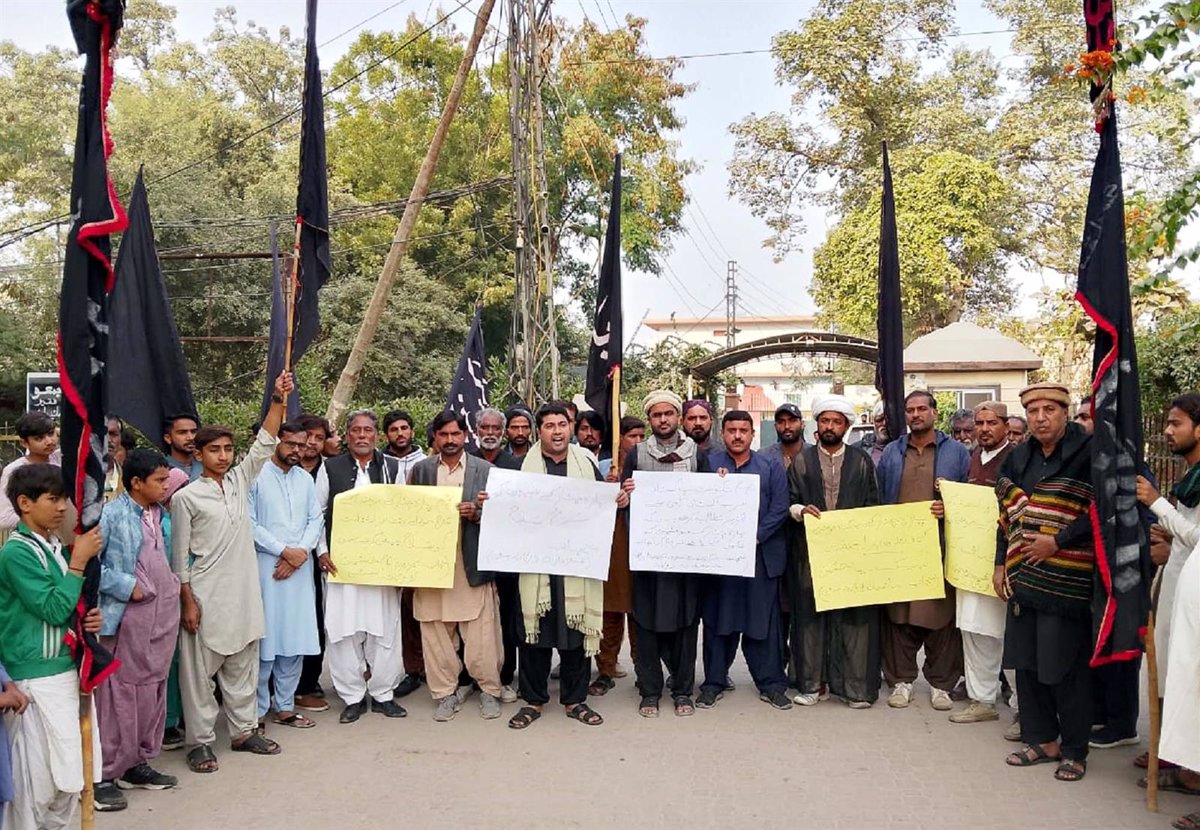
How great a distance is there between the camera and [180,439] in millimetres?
5629

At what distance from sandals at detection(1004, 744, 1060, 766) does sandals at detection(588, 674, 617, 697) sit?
8.21ft

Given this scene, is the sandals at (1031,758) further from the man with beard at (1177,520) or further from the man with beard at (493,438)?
the man with beard at (493,438)

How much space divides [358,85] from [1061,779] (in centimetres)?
2697

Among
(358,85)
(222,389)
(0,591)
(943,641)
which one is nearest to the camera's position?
(0,591)

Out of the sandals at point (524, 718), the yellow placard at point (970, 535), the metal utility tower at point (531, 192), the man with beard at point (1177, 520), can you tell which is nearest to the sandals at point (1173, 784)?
the man with beard at point (1177, 520)

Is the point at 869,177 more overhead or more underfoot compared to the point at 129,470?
more overhead

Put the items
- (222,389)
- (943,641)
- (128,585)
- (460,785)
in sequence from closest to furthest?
(128,585) → (460,785) → (943,641) → (222,389)

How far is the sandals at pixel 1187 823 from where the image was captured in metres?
4.21

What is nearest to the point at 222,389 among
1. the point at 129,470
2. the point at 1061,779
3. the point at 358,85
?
the point at 358,85

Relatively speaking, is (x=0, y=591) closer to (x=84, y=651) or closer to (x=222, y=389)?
(x=84, y=651)

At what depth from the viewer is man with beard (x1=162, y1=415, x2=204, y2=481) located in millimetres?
5625

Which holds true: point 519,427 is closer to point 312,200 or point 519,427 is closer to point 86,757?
point 312,200

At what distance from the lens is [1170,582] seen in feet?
15.4

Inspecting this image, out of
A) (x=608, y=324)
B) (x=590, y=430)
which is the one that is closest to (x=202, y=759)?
(x=608, y=324)
